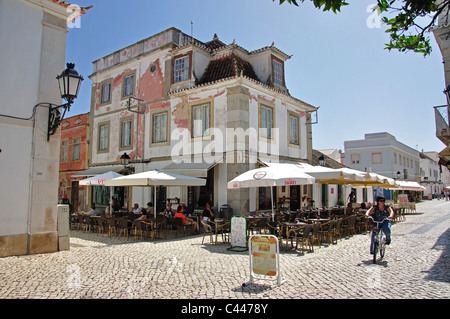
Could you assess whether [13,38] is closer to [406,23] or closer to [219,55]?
[406,23]

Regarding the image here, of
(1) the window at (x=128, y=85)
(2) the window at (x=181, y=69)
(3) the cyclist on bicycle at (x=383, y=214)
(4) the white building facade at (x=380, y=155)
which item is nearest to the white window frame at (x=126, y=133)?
(1) the window at (x=128, y=85)

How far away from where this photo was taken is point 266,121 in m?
16.1

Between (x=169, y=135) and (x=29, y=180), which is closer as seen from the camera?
(x=29, y=180)

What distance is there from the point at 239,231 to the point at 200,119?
806 centimetres

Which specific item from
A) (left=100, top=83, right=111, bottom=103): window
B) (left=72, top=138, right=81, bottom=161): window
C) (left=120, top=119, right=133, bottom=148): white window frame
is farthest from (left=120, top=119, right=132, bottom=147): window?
(left=72, top=138, right=81, bottom=161): window

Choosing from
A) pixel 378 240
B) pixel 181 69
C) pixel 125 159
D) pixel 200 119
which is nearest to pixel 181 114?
pixel 200 119

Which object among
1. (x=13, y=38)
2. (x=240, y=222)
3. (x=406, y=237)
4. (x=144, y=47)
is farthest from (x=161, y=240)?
(x=144, y=47)

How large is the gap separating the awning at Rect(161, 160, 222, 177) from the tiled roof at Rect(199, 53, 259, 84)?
13.6ft

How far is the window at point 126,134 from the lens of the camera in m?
18.6

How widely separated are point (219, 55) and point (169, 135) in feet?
15.7

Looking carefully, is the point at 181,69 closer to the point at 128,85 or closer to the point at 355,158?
the point at 128,85

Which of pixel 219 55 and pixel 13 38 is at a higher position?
pixel 219 55

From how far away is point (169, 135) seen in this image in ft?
54.0

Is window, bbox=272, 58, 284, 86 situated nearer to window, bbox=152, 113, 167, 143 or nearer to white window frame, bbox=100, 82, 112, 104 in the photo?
window, bbox=152, 113, 167, 143
